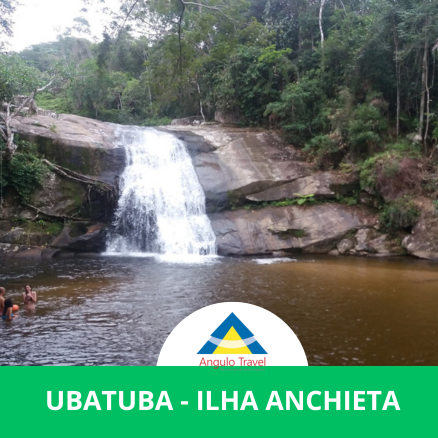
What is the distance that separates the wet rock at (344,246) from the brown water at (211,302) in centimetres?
136

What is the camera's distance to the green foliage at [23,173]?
14914mm

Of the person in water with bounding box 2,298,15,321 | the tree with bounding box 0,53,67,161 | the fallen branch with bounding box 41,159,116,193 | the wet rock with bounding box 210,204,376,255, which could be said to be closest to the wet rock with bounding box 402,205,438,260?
the wet rock with bounding box 210,204,376,255

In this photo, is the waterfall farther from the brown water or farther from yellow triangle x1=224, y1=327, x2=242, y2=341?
yellow triangle x1=224, y1=327, x2=242, y2=341

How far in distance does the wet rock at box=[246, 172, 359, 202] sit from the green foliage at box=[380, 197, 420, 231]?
1.96 meters

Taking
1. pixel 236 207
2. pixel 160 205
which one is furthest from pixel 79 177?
pixel 236 207

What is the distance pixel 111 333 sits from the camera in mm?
6941

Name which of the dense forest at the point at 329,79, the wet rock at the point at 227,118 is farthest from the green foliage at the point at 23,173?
the wet rock at the point at 227,118

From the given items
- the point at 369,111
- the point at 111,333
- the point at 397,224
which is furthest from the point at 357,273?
the point at 369,111

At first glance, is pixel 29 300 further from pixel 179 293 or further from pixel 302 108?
pixel 302 108

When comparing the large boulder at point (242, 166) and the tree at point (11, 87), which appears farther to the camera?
the large boulder at point (242, 166)

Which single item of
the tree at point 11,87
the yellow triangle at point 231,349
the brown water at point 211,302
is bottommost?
the brown water at point 211,302

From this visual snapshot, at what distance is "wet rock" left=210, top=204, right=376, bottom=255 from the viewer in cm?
1548

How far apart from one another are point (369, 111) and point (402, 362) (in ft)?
46.1

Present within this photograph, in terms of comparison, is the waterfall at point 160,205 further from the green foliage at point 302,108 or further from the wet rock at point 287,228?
the green foliage at point 302,108
